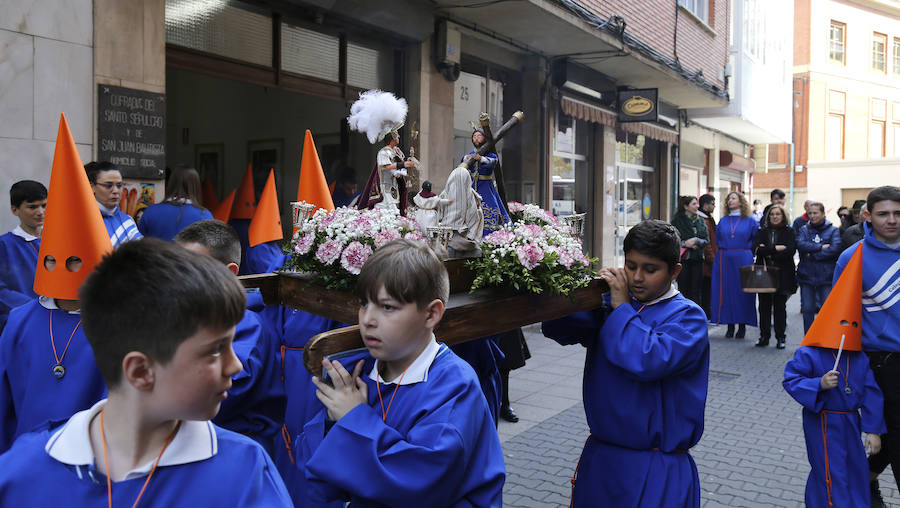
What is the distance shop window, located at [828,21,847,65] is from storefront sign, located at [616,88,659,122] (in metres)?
28.9

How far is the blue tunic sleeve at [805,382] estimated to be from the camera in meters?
3.81

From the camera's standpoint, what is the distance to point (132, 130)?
6.43 m

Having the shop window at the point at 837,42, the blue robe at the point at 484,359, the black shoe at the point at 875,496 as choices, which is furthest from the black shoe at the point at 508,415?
the shop window at the point at 837,42

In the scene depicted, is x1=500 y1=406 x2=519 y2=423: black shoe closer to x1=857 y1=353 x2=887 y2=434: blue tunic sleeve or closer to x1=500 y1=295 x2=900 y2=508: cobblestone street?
A: x1=500 y1=295 x2=900 y2=508: cobblestone street

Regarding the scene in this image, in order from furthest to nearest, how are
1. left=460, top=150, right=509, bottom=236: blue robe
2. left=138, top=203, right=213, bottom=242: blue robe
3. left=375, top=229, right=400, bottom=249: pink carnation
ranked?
1. left=138, top=203, right=213, bottom=242: blue robe
2. left=460, top=150, right=509, bottom=236: blue robe
3. left=375, top=229, right=400, bottom=249: pink carnation

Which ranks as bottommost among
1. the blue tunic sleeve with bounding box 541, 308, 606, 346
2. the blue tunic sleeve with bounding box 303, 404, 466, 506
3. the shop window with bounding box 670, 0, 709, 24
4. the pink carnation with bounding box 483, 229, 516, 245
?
the blue tunic sleeve with bounding box 303, 404, 466, 506

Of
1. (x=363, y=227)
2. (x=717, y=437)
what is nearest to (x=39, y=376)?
(x=363, y=227)

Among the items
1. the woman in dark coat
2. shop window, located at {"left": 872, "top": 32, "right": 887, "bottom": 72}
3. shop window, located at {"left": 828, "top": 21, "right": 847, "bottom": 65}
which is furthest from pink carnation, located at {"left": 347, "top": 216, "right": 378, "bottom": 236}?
shop window, located at {"left": 872, "top": 32, "right": 887, "bottom": 72}

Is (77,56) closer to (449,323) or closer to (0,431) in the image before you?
(0,431)

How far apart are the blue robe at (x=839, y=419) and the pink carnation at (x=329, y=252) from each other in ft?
8.26

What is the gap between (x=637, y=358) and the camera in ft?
9.11

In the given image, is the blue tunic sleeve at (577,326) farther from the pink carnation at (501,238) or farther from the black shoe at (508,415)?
the black shoe at (508,415)

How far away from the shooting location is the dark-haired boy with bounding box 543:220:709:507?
2838mm

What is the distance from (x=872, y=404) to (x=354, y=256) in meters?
2.86
